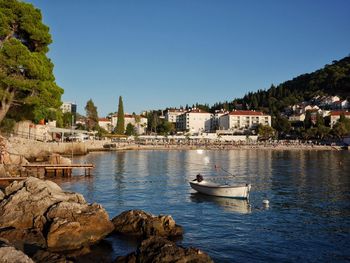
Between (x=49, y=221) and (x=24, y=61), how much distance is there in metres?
20.2

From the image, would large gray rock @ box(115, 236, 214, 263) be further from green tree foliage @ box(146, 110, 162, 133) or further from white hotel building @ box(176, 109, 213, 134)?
white hotel building @ box(176, 109, 213, 134)

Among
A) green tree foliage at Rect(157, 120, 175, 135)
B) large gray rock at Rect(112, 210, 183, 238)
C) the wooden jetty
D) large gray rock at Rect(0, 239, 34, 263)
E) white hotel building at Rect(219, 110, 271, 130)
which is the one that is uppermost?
white hotel building at Rect(219, 110, 271, 130)

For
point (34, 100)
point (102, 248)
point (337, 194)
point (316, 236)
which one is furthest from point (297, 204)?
point (34, 100)

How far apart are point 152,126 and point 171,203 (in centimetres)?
14842

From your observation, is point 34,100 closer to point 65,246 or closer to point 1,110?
point 1,110

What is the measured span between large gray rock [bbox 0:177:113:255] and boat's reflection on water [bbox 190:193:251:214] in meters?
9.77

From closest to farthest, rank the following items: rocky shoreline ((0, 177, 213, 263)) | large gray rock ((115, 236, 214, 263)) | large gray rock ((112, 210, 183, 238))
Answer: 1. large gray rock ((115, 236, 214, 263))
2. rocky shoreline ((0, 177, 213, 263))
3. large gray rock ((112, 210, 183, 238))

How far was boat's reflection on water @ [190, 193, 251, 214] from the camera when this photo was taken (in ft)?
78.1

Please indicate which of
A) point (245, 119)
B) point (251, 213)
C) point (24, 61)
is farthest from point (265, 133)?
point (251, 213)

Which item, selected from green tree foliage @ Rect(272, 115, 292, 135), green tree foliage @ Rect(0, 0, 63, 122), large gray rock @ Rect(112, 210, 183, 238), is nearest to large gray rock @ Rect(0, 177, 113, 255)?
large gray rock @ Rect(112, 210, 183, 238)

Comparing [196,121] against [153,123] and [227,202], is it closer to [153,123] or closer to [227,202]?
[153,123]

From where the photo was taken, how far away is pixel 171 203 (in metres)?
25.6

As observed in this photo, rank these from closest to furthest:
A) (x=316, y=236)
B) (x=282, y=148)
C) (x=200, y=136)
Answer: (x=316, y=236), (x=282, y=148), (x=200, y=136)

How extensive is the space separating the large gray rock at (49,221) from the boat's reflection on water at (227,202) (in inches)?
385
